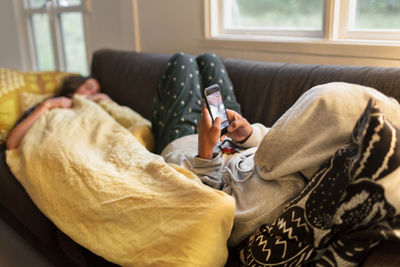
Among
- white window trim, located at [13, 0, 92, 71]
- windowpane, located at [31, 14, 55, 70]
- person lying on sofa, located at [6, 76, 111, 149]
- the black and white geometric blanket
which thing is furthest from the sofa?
windowpane, located at [31, 14, 55, 70]

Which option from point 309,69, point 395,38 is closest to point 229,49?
point 309,69

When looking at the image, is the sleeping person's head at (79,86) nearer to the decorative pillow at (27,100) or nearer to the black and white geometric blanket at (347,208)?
the decorative pillow at (27,100)

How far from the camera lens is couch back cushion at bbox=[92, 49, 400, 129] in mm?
1312

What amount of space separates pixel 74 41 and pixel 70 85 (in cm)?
156

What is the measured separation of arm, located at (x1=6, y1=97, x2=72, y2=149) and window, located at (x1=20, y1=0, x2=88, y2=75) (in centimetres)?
146

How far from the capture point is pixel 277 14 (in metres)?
1.98

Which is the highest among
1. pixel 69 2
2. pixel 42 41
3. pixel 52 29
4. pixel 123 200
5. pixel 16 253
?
pixel 69 2

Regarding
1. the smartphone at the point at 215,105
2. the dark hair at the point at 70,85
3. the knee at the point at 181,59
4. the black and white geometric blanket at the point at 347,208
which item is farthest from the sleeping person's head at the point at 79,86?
the black and white geometric blanket at the point at 347,208

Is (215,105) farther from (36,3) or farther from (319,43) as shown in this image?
(36,3)

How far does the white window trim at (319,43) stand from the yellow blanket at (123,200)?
34.9 inches

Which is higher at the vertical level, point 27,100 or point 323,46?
point 323,46

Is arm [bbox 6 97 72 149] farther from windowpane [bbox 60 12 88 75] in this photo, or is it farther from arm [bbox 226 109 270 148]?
windowpane [bbox 60 12 88 75]

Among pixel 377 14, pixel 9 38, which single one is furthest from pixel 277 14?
pixel 9 38

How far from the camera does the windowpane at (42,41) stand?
3.77 m
